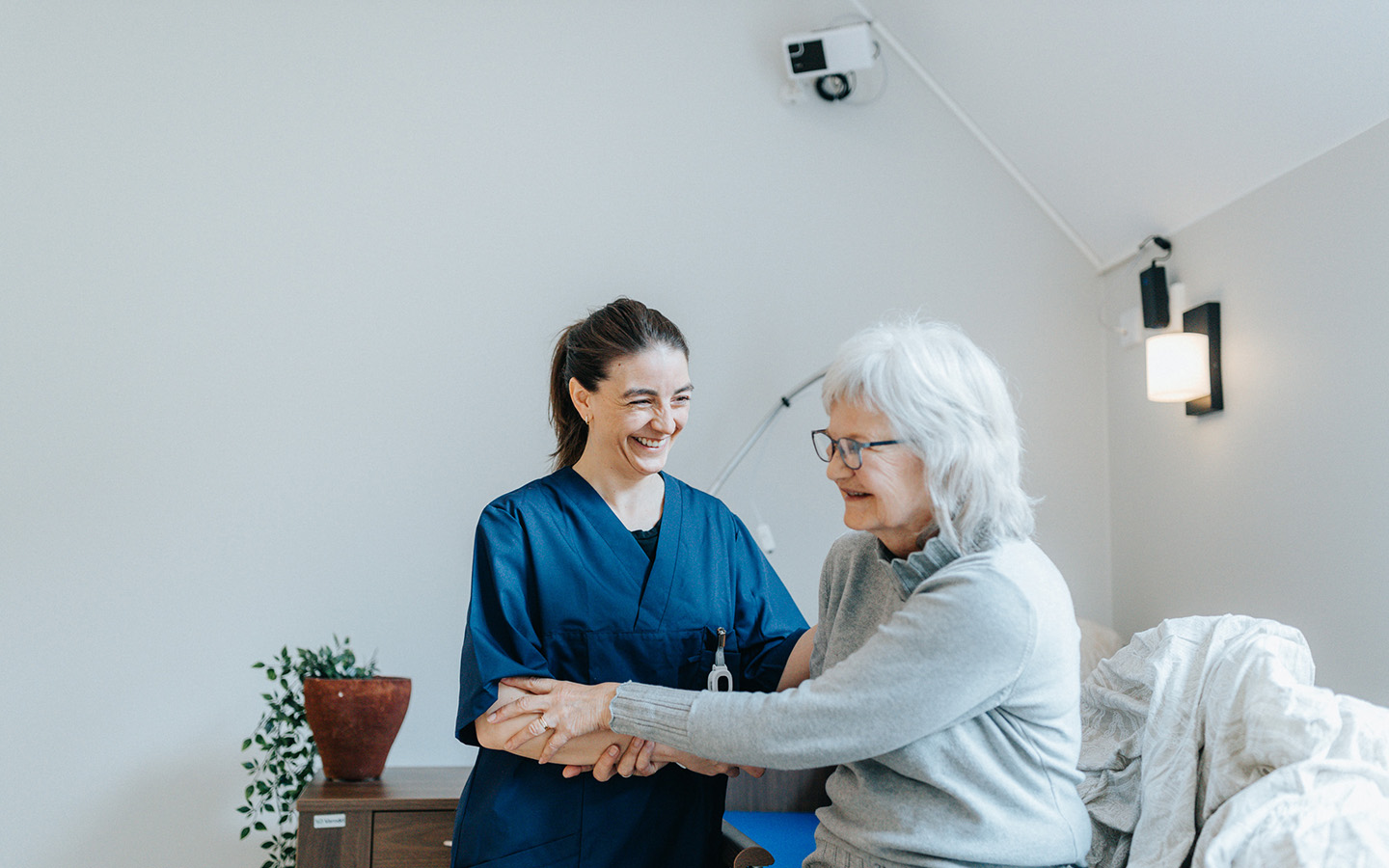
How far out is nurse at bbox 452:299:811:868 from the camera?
1483 millimetres

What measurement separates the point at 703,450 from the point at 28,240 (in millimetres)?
1720

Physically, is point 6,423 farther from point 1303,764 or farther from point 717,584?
point 1303,764

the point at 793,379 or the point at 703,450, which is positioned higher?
the point at 793,379

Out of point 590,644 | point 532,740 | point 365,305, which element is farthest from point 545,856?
point 365,305

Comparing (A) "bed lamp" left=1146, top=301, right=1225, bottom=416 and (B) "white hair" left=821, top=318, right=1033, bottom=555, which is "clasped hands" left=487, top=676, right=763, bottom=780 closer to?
(B) "white hair" left=821, top=318, right=1033, bottom=555

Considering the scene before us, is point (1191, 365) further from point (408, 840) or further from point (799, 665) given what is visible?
point (408, 840)

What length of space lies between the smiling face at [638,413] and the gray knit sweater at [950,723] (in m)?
0.52

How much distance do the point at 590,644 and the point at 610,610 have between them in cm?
Answer: 6

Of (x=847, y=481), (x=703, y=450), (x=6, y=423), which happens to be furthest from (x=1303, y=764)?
(x=6, y=423)

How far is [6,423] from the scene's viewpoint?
2.44m

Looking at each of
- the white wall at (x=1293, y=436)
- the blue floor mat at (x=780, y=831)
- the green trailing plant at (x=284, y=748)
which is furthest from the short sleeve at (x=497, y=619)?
the white wall at (x=1293, y=436)

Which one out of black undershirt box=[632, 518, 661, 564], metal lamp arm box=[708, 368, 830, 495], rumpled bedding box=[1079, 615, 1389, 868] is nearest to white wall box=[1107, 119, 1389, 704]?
rumpled bedding box=[1079, 615, 1389, 868]

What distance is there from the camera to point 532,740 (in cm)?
142

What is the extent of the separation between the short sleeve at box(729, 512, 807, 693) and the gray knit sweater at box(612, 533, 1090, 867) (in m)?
0.43
